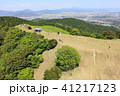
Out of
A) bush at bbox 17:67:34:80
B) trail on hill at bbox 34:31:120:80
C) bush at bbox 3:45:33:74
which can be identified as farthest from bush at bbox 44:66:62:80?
bush at bbox 3:45:33:74

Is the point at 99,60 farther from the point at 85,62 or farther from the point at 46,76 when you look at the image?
the point at 46,76

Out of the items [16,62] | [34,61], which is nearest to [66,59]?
[34,61]

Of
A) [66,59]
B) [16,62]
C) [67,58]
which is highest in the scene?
[67,58]

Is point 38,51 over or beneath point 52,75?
over

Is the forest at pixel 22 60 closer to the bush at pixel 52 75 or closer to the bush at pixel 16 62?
the bush at pixel 16 62

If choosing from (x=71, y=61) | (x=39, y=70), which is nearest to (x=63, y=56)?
(x=71, y=61)

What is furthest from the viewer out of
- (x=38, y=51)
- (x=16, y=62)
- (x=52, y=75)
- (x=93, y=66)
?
(x=38, y=51)

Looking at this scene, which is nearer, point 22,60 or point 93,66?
point 22,60

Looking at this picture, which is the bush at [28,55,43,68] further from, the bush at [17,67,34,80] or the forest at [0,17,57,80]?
the bush at [17,67,34,80]

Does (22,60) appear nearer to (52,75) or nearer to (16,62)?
(16,62)

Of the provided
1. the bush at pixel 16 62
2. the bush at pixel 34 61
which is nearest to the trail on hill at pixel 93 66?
the bush at pixel 34 61

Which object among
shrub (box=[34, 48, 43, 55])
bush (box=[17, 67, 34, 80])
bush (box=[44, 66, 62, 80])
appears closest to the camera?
bush (box=[44, 66, 62, 80])
